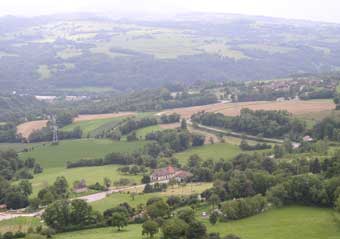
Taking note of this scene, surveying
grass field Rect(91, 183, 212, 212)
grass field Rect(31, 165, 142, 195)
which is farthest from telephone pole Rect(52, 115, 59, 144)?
grass field Rect(91, 183, 212, 212)

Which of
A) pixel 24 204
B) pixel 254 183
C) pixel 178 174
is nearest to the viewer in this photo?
pixel 254 183

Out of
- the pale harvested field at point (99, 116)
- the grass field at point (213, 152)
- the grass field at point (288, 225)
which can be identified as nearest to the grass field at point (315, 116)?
the grass field at point (213, 152)

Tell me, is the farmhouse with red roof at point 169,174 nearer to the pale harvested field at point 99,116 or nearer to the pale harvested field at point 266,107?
the pale harvested field at point 266,107

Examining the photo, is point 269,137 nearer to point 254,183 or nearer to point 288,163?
point 288,163

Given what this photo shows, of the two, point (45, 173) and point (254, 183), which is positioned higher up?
point (254, 183)

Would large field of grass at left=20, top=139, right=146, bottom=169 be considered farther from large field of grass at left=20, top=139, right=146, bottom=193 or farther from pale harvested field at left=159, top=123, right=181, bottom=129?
pale harvested field at left=159, top=123, right=181, bottom=129

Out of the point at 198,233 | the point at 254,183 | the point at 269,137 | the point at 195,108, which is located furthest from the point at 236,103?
the point at 198,233

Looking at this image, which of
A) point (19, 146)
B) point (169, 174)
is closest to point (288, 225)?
point (169, 174)

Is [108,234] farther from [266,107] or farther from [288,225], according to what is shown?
[266,107]
